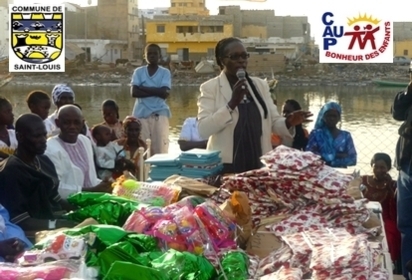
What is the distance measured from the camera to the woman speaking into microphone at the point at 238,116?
417cm

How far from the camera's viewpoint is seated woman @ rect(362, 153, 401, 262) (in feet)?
17.6

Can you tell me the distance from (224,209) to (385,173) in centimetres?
280

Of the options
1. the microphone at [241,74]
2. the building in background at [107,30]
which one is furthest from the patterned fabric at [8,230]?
the building in background at [107,30]

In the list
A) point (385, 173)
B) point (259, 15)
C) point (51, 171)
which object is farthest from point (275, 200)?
point (259, 15)

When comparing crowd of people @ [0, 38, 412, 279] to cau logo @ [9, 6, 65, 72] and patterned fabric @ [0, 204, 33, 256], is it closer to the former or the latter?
patterned fabric @ [0, 204, 33, 256]

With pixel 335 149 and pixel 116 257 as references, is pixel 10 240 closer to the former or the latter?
pixel 116 257

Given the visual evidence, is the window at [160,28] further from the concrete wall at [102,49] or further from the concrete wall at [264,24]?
the concrete wall at [264,24]

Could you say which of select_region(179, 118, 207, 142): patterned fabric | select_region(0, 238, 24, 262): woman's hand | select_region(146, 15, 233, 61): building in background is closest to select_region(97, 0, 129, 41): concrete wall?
select_region(146, 15, 233, 61): building in background

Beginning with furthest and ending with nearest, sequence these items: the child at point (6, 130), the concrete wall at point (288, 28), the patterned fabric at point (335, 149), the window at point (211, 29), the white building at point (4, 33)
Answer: the concrete wall at point (288, 28) < the window at point (211, 29) < the white building at point (4, 33) < the patterned fabric at point (335, 149) < the child at point (6, 130)

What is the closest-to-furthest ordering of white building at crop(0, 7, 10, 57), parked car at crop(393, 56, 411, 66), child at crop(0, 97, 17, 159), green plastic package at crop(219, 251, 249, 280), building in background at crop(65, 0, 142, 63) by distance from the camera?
1. green plastic package at crop(219, 251, 249, 280)
2. child at crop(0, 97, 17, 159)
3. white building at crop(0, 7, 10, 57)
4. parked car at crop(393, 56, 411, 66)
5. building in background at crop(65, 0, 142, 63)

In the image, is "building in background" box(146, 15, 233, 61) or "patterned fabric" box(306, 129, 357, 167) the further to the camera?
"building in background" box(146, 15, 233, 61)

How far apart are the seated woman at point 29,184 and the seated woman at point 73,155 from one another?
43 cm

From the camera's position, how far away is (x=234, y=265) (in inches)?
104

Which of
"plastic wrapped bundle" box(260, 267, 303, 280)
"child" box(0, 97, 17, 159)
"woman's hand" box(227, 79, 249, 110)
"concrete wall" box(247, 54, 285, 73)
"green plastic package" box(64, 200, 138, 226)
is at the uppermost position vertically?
"concrete wall" box(247, 54, 285, 73)
